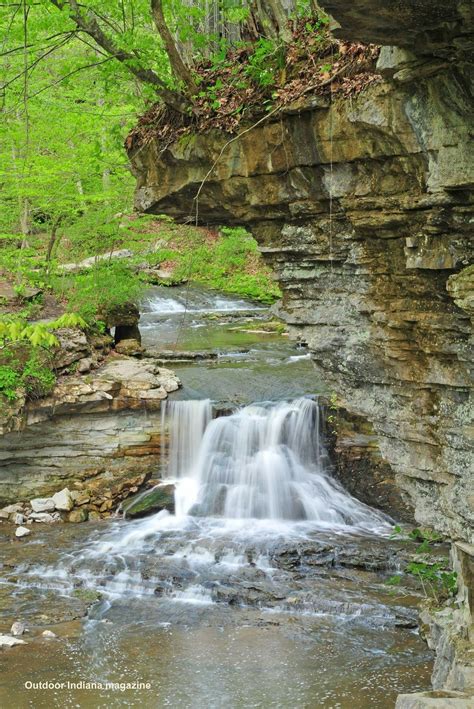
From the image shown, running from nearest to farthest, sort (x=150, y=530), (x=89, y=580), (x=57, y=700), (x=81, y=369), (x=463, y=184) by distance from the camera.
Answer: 1. (x=463, y=184)
2. (x=57, y=700)
3. (x=89, y=580)
4. (x=150, y=530)
5. (x=81, y=369)

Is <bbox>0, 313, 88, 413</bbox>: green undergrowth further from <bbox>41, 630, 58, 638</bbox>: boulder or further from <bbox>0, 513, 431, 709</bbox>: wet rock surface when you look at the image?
<bbox>41, 630, 58, 638</bbox>: boulder

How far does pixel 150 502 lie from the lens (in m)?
12.6

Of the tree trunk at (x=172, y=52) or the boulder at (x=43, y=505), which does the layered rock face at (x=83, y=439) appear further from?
the tree trunk at (x=172, y=52)

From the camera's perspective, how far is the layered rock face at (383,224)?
510 cm

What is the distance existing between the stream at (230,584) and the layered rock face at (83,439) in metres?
0.48

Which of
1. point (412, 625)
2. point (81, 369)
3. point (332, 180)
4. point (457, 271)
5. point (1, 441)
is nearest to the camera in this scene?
point (457, 271)

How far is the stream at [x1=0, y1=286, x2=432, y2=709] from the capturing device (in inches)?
295

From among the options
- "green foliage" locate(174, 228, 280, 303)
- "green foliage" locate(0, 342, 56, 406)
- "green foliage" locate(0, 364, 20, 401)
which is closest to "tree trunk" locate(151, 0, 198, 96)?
"green foliage" locate(0, 342, 56, 406)

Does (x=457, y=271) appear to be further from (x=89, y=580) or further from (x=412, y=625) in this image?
(x=89, y=580)

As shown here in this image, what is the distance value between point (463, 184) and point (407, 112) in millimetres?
683

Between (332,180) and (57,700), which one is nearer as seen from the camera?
(332,180)

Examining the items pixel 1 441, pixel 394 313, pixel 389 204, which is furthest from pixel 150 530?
pixel 389 204

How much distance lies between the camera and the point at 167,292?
2469cm

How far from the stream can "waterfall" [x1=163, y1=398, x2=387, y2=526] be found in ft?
0.09
